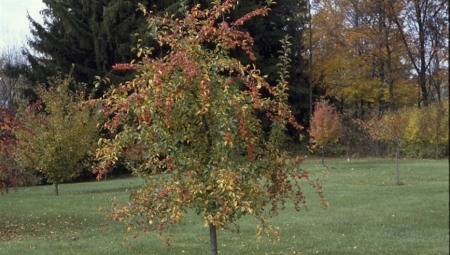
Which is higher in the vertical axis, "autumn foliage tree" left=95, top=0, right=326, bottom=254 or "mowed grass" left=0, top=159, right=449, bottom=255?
"autumn foliage tree" left=95, top=0, right=326, bottom=254

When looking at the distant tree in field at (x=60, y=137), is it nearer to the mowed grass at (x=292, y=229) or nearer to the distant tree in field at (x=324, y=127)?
the mowed grass at (x=292, y=229)

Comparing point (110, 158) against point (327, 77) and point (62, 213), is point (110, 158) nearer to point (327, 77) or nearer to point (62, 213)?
point (62, 213)

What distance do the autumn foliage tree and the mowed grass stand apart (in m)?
1.25

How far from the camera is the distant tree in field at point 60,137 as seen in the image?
19703 mm

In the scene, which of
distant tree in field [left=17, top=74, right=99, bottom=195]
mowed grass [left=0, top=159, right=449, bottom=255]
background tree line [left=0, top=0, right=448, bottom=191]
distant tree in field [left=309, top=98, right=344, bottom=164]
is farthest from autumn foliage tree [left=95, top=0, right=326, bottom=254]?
background tree line [left=0, top=0, right=448, bottom=191]

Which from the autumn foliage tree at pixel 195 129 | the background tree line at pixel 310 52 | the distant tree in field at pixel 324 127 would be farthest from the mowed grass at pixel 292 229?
the background tree line at pixel 310 52

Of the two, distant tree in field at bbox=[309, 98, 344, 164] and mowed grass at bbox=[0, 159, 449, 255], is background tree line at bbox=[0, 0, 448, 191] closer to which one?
distant tree in field at bbox=[309, 98, 344, 164]

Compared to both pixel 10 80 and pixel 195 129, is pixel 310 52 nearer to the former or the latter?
pixel 10 80

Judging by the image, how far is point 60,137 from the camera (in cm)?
1969

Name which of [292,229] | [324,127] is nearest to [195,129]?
[292,229]

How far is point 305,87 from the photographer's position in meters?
39.1

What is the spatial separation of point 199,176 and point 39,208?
11.1 m

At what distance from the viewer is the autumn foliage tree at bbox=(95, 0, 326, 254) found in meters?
5.96

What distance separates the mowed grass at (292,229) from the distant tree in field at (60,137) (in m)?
2.21
